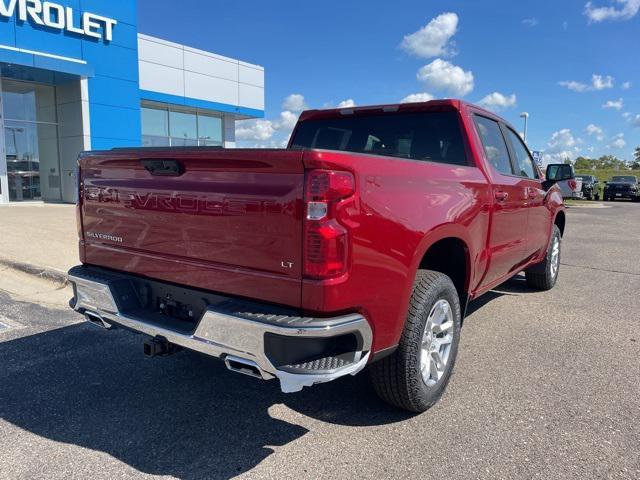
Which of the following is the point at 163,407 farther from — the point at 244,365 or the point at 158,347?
the point at 244,365

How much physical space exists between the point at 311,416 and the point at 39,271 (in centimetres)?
518

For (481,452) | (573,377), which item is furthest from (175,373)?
(573,377)

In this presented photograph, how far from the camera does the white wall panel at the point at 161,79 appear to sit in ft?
67.4

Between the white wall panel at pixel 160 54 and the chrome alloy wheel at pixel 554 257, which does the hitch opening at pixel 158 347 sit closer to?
the chrome alloy wheel at pixel 554 257

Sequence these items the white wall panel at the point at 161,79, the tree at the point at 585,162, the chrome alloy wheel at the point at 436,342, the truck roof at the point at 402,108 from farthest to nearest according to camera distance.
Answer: the tree at the point at 585,162, the white wall panel at the point at 161,79, the truck roof at the point at 402,108, the chrome alloy wheel at the point at 436,342

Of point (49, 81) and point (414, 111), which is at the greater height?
point (49, 81)

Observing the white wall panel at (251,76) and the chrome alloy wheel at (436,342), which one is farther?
the white wall panel at (251,76)


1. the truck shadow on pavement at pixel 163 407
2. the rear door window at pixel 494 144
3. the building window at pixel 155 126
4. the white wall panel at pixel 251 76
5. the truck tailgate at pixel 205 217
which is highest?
the white wall panel at pixel 251 76

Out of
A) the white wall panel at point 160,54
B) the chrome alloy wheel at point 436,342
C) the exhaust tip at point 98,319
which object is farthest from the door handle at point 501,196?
the white wall panel at point 160,54

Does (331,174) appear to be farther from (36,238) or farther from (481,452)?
(36,238)

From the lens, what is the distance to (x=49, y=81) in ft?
58.3

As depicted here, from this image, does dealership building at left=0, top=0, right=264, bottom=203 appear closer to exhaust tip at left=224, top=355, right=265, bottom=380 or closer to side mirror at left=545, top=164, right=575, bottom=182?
side mirror at left=545, top=164, right=575, bottom=182

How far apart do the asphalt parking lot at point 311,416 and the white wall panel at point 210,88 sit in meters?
19.1

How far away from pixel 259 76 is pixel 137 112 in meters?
7.95
